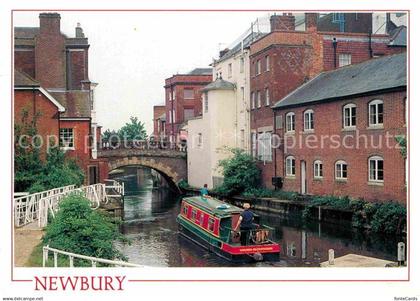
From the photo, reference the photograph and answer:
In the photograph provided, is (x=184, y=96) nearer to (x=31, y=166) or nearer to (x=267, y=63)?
(x=267, y=63)

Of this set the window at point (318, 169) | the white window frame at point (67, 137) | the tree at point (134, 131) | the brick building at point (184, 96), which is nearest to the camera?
the window at point (318, 169)

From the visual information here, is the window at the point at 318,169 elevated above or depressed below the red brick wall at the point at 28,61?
below

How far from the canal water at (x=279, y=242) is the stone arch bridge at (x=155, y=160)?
10818 mm

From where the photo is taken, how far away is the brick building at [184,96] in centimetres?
4762

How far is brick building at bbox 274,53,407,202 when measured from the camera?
65.3ft

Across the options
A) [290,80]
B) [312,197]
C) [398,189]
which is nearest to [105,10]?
[398,189]

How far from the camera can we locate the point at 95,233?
11672 mm

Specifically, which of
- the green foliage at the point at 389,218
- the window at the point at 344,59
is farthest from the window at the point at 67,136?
the window at the point at 344,59

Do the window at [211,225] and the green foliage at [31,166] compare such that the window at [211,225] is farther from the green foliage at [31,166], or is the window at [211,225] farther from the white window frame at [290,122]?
the white window frame at [290,122]

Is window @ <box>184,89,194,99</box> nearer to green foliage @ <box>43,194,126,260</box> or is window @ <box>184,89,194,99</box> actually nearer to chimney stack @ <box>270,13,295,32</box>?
chimney stack @ <box>270,13,295,32</box>

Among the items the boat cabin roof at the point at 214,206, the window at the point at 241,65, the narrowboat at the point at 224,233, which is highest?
the window at the point at 241,65

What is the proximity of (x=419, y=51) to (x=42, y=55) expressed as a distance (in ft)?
76.5

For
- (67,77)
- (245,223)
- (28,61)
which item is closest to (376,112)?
(245,223)

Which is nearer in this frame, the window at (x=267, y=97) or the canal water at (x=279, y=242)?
the canal water at (x=279, y=242)
